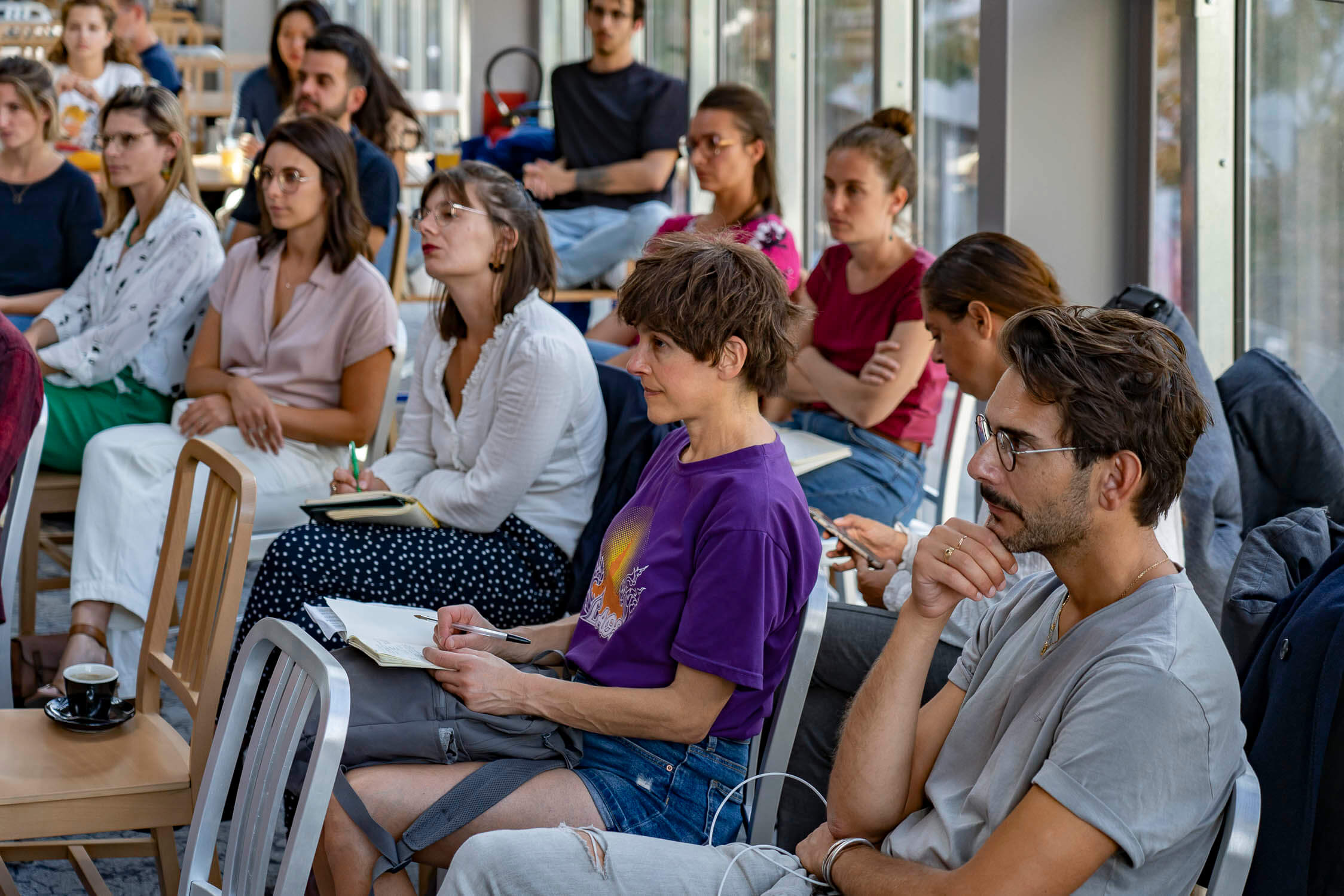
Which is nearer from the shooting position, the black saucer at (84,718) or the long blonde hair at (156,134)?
the black saucer at (84,718)

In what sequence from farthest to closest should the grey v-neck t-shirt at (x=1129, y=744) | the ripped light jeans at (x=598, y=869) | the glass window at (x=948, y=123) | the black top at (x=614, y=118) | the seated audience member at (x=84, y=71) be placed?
1. the seated audience member at (x=84, y=71)
2. the black top at (x=614, y=118)
3. the glass window at (x=948, y=123)
4. the ripped light jeans at (x=598, y=869)
5. the grey v-neck t-shirt at (x=1129, y=744)

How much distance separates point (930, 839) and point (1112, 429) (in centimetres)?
46

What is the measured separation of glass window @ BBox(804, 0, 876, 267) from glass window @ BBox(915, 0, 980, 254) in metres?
0.25

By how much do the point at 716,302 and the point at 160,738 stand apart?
105cm

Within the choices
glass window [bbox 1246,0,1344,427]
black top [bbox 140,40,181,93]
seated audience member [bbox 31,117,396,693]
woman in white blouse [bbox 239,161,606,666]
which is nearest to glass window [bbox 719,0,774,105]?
seated audience member [bbox 31,117,396,693]

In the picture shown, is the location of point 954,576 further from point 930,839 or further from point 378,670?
point 378,670

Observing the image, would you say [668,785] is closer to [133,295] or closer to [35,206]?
[133,295]

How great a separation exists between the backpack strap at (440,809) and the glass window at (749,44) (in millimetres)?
3925

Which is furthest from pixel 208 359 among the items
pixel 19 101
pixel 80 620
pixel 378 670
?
pixel 378 670

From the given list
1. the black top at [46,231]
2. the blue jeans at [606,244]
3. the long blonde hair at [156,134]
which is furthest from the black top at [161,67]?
the long blonde hair at [156,134]

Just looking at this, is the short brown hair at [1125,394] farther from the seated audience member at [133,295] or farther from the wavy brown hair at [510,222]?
the seated audience member at [133,295]

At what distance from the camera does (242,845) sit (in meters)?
1.46

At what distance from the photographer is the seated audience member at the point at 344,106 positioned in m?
4.14

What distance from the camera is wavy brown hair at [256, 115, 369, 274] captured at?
10.5 ft
